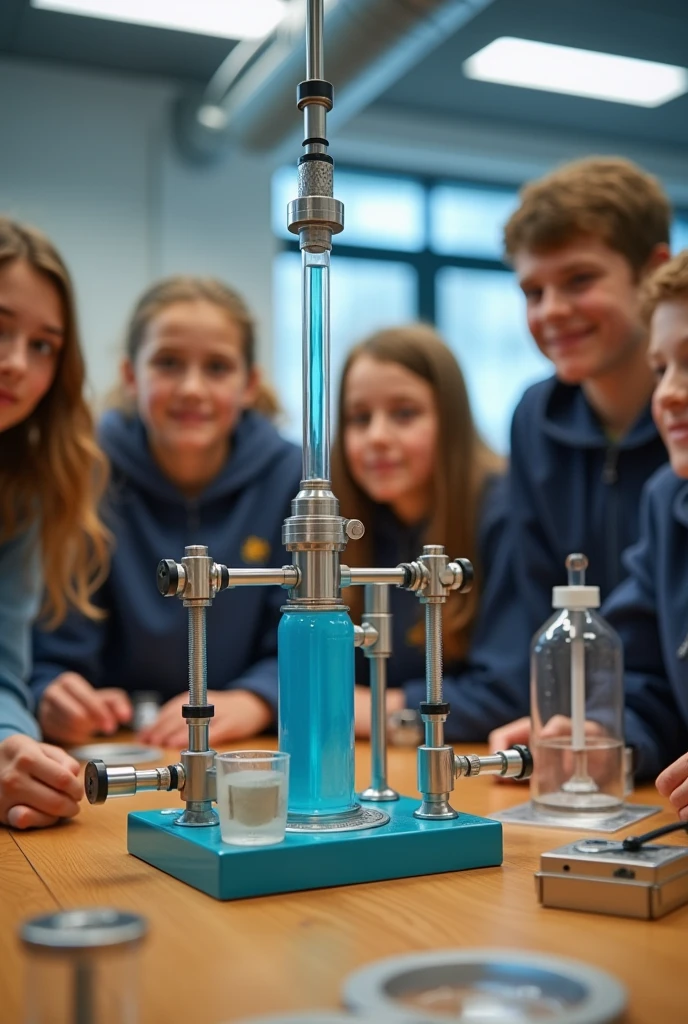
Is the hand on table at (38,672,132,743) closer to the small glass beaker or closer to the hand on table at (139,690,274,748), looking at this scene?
the hand on table at (139,690,274,748)

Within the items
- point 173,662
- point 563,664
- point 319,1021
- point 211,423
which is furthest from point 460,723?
point 319,1021

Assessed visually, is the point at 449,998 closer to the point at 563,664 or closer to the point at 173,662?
the point at 563,664

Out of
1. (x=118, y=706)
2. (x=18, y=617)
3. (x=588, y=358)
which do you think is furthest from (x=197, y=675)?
(x=588, y=358)

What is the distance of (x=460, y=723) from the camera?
5.21 ft

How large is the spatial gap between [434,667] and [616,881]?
0.78 feet

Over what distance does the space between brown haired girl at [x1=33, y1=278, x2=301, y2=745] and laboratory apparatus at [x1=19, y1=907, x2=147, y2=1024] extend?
141 cm

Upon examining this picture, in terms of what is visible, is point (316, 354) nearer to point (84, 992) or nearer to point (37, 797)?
point (37, 797)

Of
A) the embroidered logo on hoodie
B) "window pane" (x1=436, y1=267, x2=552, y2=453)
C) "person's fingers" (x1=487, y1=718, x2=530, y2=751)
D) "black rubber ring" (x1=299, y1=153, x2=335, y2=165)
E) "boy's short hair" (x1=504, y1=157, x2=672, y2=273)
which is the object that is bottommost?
"person's fingers" (x1=487, y1=718, x2=530, y2=751)

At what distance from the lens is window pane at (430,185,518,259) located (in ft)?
19.1

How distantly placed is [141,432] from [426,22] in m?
1.83

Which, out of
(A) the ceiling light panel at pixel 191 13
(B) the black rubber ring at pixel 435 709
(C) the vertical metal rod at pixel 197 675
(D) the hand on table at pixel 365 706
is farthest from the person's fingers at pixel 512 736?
(A) the ceiling light panel at pixel 191 13

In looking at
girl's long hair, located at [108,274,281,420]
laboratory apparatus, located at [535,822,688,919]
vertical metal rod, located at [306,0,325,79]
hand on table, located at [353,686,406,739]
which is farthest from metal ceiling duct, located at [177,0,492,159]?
laboratory apparatus, located at [535,822,688,919]

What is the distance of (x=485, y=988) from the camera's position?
1.96ft

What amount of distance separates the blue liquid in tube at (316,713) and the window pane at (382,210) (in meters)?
4.79
